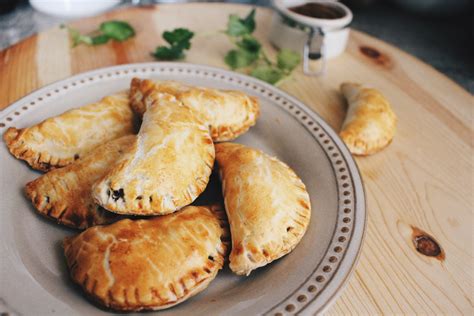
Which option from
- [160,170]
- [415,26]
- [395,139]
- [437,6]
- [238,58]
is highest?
[160,170]

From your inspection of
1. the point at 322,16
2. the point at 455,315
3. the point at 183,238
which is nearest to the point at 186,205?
the point at 183,238

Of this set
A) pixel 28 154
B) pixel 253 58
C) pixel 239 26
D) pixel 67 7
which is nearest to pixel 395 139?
pixel 253 58

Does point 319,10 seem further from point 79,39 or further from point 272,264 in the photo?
point 272,264

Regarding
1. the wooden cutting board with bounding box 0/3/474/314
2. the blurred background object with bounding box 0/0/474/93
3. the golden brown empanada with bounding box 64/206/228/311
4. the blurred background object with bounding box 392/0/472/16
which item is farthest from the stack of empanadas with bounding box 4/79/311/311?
the blurred background object with bounding box 392/0/472/16

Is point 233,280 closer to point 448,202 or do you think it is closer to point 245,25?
point 448,202

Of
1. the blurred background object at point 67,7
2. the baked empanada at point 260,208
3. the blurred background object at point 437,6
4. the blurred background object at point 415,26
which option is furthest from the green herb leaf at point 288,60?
the blurred background object at point 437,6

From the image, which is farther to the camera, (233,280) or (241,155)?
(241,155)
